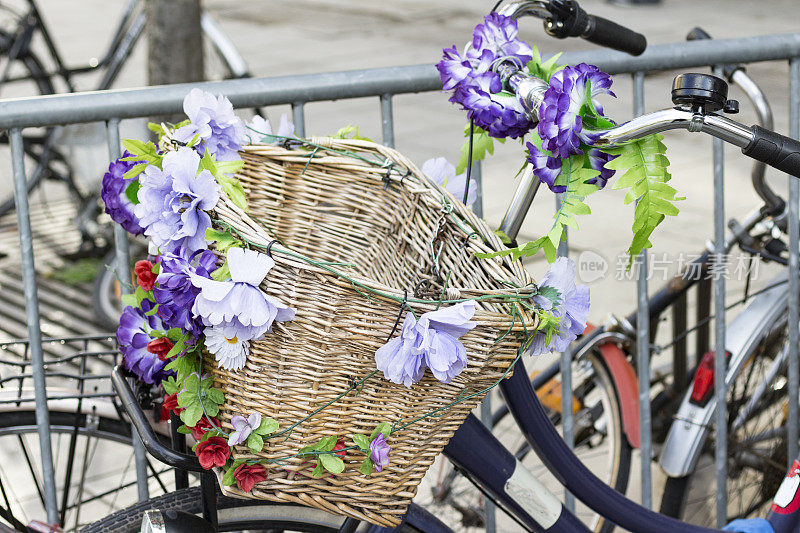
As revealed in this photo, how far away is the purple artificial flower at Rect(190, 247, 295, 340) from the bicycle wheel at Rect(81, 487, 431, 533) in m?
0.49

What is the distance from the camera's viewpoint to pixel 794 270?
2559mm

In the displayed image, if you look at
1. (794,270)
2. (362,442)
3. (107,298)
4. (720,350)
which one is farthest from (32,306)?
(107,298)

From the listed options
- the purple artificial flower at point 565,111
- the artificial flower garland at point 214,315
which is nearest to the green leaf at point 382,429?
the artificial flower garland at point 214,315

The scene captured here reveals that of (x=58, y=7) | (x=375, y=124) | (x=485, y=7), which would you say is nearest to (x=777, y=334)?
(x=375, y=124)

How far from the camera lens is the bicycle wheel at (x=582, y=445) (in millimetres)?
2809

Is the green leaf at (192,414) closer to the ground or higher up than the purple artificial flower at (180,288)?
closer to the ground

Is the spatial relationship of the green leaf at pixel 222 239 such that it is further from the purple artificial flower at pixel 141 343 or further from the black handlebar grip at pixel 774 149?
the black handlebar grip at pixel 774 149

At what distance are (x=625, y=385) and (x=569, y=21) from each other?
4.51 ft

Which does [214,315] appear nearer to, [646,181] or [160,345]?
[160,345]

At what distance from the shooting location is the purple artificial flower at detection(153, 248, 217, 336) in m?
1.36

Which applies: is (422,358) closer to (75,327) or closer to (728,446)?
(728,446)

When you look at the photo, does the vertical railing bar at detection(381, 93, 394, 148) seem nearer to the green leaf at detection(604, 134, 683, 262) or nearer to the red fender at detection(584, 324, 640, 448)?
the red fender at detection(584, 324, 640, 448)

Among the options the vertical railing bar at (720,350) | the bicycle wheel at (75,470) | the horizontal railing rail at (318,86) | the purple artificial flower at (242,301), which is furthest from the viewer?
the vertical railing bar at (720,350)

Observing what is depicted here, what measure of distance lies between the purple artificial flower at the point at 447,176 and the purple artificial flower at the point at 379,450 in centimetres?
56
